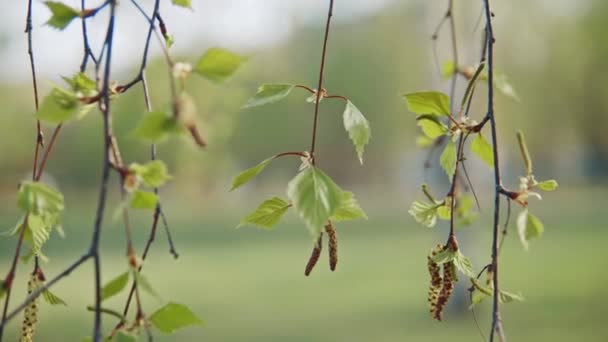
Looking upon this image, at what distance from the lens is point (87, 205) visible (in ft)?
46.2

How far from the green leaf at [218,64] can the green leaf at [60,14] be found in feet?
0.20

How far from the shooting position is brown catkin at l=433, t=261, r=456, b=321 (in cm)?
36

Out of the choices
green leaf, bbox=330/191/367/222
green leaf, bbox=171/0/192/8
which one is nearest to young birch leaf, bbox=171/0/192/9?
green leaf, bbox=171/0/192/8

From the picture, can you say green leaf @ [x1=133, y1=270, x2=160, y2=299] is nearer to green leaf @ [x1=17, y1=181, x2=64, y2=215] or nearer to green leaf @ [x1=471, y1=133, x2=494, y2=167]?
green leaf @ [x1=17, y1=181, x2=64, y2=215]

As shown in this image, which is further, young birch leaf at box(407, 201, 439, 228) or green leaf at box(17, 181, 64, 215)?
young birch leaf at box(407, 201, 439, 228)

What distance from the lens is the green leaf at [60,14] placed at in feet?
0.91

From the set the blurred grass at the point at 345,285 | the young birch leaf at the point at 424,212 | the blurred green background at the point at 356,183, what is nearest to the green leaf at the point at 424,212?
the young birch leaf at the point at 424,212

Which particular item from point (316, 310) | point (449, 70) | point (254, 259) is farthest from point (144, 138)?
point (254, 259)

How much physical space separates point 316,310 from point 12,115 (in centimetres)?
738

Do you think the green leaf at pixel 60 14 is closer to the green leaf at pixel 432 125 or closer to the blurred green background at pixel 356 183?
the green leaf at pixel 432 125

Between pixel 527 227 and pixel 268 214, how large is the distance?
0.11m

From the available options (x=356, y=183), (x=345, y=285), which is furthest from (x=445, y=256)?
(x=356, y=183)

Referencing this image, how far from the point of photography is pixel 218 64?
26 cm

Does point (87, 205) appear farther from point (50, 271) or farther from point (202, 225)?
point (50, 271)
